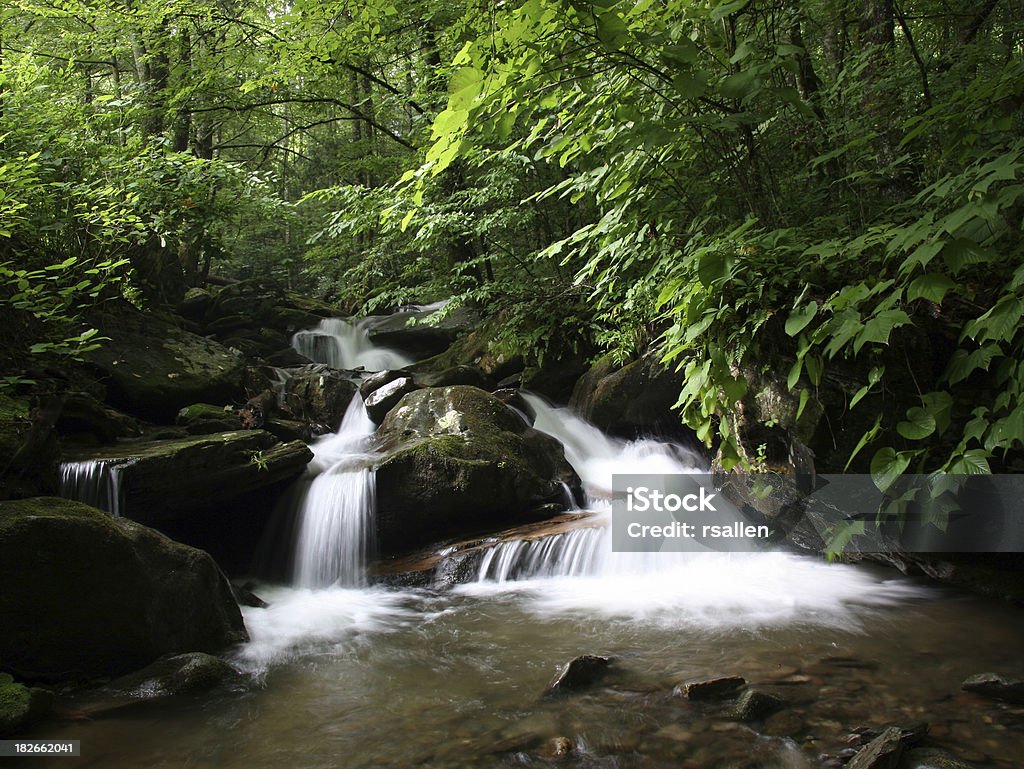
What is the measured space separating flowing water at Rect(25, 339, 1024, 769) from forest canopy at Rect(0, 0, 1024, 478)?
46.0 inches

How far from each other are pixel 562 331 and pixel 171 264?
7.09 m

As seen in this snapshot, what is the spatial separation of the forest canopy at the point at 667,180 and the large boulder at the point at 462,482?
77.1 inches

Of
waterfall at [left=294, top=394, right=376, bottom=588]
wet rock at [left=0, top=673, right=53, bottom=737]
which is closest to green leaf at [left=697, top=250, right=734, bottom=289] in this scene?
wet rock at [left=0, top=673, right=53, bottom=737]

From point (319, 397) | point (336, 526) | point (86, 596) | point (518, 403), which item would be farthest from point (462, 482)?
point (319, 397)

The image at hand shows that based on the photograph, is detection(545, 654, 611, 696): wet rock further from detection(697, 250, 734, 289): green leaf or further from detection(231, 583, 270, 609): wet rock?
detection(231, 583, 270, 609): wet rock

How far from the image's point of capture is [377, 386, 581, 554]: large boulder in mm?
6523

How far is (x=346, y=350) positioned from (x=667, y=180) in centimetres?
1032

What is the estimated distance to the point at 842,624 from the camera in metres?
4.23

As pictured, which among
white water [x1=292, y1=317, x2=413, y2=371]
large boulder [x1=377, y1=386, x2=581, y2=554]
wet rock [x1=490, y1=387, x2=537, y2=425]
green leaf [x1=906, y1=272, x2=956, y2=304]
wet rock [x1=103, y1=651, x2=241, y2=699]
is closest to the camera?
green leaf [x1=906, y1=272, x2=956, y2=304]

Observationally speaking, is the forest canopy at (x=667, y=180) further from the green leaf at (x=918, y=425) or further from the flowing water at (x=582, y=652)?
the flowing water at (x=582, y=652)

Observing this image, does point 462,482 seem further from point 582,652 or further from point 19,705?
point 19,705

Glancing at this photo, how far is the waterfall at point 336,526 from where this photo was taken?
6.38m

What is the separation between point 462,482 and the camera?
6.49 meters

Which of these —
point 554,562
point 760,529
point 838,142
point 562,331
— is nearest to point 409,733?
point 554,562
